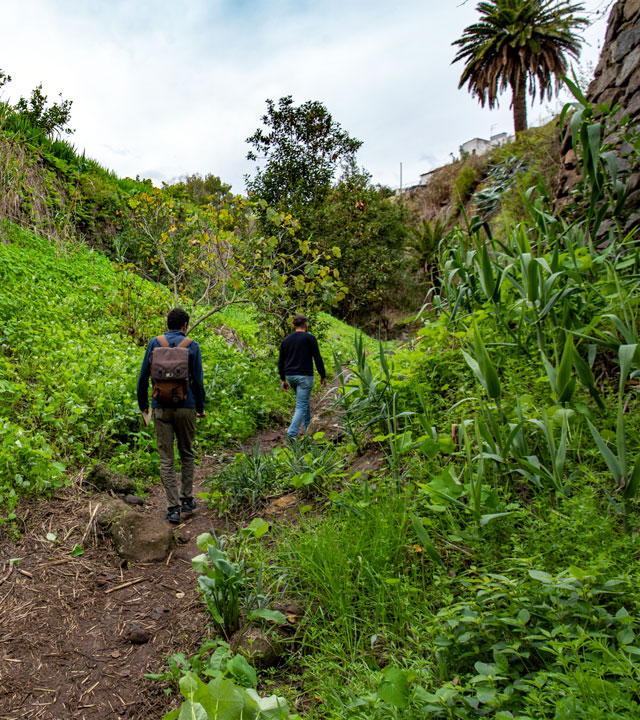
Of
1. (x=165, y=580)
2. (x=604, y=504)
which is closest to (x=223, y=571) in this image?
(x=165, y=580)

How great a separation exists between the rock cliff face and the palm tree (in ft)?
54.9

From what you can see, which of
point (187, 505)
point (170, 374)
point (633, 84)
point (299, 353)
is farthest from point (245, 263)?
point (633, 84)

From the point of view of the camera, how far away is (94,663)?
2600mm

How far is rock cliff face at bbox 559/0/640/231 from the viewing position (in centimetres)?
393

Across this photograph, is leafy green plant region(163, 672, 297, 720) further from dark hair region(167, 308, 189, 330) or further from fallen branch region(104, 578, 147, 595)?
dark hair region(167, 308, 189, 330)

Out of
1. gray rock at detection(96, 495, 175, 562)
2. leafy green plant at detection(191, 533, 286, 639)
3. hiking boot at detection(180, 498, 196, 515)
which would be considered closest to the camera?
leafy green plant at detection(191, 533, 286, 639)

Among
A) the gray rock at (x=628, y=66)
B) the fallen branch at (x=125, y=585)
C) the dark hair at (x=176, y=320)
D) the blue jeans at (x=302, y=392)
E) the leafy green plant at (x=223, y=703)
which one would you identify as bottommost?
the fallen branch at (x=125, y=585)

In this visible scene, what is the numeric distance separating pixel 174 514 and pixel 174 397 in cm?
103

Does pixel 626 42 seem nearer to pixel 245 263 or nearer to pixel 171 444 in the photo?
Answer: pixel 171 444

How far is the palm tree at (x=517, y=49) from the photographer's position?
19.0m

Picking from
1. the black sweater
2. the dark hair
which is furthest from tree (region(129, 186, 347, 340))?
the dark hair

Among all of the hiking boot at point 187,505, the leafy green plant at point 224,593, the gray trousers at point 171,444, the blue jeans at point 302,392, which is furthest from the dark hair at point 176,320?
the leafy green plant at point 224,593

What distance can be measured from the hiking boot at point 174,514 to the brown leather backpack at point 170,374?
0.94 m

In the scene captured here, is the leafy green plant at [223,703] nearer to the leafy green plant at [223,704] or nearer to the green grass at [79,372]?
the leafy green plant at [223,704]
